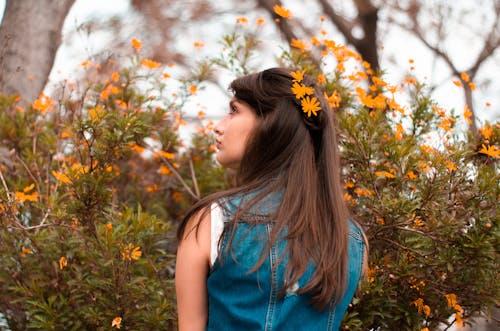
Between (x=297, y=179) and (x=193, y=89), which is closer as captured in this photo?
(x=297, y=179)

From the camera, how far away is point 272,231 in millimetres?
1526

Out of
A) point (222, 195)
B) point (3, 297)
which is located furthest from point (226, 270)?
point (3, 297)

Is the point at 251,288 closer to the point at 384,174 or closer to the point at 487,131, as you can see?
the point at 384,174

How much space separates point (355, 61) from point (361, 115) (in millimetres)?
836

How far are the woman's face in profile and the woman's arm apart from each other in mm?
256

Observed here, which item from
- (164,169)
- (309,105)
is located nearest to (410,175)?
(309,105)

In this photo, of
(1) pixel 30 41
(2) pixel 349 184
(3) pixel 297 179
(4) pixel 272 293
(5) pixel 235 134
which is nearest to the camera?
(4) pixel 272 293

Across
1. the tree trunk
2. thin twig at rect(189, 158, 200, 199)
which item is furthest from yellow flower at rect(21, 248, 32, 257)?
the tree trunk

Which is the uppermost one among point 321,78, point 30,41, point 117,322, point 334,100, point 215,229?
point 30,41

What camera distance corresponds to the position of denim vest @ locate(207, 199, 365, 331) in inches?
58.6

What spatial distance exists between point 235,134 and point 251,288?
1.56ft

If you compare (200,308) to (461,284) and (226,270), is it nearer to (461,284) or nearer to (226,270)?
(226,270)

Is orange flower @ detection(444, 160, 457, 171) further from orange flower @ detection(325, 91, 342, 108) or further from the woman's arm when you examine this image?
the woman's arm

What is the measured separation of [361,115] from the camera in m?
2.42
